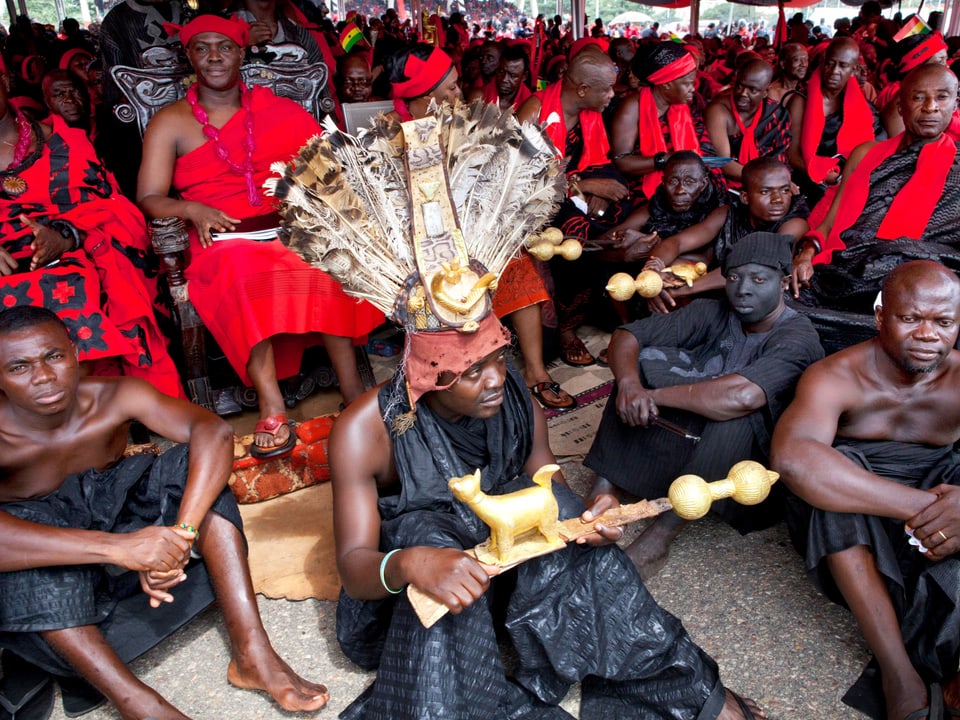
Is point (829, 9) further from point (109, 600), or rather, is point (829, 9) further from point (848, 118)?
point (109, 600)

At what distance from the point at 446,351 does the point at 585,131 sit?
123 inches

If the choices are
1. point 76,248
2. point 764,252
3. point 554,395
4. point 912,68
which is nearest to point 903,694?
point 764,252

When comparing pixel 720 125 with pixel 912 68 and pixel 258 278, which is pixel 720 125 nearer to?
pixel 912 68

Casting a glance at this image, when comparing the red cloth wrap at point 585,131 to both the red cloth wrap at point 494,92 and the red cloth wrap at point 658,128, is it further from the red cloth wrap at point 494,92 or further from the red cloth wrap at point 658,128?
the red cloth wrap at point 494,92

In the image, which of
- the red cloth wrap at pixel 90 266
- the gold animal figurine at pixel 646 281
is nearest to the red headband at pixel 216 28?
the red cloth wrap at pixel 90 266

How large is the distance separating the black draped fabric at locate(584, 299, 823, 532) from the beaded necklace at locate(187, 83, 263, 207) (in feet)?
6.79

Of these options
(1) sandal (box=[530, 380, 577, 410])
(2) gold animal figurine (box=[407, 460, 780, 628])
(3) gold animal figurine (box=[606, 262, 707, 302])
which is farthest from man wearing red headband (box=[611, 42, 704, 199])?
(2) gold animal figurine (box=[407, 460, 780, 628])

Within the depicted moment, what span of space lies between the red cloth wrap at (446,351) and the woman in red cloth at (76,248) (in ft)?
6.47

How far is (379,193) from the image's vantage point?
80.3 inches

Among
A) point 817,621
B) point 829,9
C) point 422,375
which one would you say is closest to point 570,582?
point 422,375

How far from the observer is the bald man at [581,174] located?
14.5ft

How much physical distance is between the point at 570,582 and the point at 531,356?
83.1 inches

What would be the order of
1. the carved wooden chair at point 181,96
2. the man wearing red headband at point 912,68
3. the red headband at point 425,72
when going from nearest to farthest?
the carved wooden chair at point 181,96
the red headband at point 425,72
the man wearing red headband at point 912,68

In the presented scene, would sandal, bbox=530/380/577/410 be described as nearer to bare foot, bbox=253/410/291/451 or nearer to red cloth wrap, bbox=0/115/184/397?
bare foot, bbox=253/410/291/451
